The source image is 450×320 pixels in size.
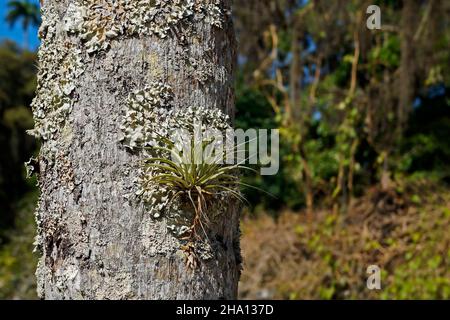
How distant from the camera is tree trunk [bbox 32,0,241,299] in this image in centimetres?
Result: 133

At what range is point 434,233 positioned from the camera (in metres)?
6.37

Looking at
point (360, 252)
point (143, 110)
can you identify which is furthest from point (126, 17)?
point (360, 252)

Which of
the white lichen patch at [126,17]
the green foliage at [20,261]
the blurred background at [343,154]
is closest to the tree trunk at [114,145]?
the white lichen patch at [126,17]

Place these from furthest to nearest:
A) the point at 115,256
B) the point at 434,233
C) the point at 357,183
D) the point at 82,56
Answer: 1. the point at 357,183
2. the point at 434,233
3. the point at 82,56
4. the point at 115,256

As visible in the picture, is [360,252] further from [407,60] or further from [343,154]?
[407,60]

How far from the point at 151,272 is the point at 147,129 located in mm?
325

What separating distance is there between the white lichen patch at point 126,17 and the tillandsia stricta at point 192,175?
26cm

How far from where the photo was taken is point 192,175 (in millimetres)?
1404

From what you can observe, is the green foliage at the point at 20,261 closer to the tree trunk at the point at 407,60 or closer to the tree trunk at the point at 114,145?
the tree trunk at the point at 114,145

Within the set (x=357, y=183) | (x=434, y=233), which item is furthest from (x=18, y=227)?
(x=434, y=233)

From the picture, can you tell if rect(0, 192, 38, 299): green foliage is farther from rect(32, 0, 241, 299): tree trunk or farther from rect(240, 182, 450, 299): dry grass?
rect(32, 0, 241, 299): tree trunk

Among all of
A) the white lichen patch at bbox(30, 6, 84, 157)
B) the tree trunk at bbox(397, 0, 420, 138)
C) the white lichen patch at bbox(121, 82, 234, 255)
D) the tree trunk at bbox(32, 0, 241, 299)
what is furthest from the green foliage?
the tree trunk at bbox(397, 0, 420, 138)
